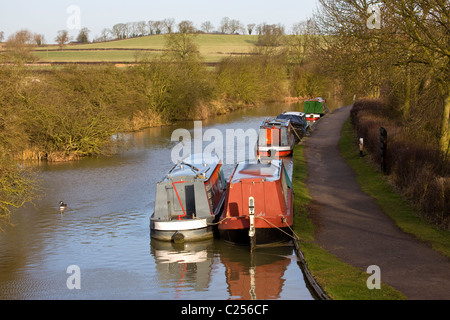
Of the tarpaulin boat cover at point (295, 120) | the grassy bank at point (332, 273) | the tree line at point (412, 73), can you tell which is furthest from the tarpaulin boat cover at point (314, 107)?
the grassy bank at point (332, 273)

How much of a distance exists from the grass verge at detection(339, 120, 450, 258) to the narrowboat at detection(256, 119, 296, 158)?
356cm

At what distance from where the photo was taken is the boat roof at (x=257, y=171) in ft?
53.4

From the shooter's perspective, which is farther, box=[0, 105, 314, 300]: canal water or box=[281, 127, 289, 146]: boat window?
box=[281, 127, 289, 146]: boat window

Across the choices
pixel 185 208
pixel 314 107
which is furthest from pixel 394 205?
pixel 314 107

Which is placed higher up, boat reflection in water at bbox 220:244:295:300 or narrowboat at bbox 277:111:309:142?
narrowboat at bbox 277:111:309:142

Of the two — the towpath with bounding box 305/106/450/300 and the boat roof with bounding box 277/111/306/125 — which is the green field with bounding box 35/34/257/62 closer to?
the boat roof with bounding box 277/111/306/125

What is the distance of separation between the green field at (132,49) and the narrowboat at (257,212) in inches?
2358

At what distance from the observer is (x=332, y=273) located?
12.1 metres

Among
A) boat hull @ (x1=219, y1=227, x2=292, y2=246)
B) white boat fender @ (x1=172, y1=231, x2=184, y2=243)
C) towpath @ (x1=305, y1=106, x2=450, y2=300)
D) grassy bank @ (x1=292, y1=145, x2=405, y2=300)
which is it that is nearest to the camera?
grassy bank @ (x1=292, y1=145, x2=405, y2=300)

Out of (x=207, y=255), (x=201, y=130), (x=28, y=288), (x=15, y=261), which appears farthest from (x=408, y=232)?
(x=201, y=130)

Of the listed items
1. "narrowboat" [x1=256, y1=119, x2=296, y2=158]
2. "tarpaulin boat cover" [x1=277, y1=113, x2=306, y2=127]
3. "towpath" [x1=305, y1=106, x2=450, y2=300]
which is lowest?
"towpath" [x1=305, y1=106, x2=450, y2=300]

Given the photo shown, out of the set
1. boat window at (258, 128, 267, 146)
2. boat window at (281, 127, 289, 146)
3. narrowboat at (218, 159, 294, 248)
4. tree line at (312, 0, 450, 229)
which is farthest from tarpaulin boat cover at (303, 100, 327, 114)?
narrowboat at (218, 159, 294, 248)

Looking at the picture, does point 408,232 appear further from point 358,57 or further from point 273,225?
point 358,57

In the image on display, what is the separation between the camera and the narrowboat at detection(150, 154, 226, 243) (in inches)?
638
